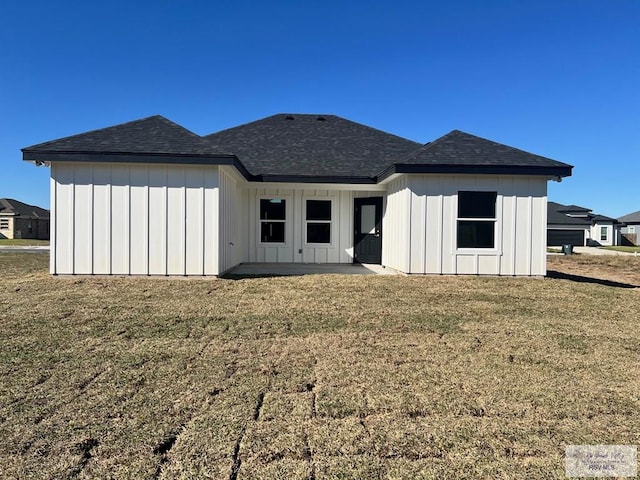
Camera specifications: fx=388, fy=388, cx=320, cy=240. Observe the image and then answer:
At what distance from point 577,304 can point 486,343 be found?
3.52m

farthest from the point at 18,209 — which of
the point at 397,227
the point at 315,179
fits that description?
the point at 397,227

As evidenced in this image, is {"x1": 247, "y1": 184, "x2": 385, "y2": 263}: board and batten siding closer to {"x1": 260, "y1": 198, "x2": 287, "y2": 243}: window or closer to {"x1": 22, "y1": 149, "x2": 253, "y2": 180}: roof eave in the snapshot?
{"x1": 260, "y1": 198, "x2": 287, "y2": 243}: window

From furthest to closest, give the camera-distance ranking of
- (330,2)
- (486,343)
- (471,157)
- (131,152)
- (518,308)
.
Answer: (330,2) < (471,157) < (131,152) < (518,308) < (486,343)

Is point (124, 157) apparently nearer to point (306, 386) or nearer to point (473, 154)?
point (306, 386)

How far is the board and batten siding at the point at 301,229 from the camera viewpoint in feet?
40.5

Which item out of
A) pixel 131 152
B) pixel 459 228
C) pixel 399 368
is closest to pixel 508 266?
pixel 459 228

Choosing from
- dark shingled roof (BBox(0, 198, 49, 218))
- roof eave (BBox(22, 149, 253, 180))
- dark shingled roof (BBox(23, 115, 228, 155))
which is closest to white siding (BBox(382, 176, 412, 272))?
roof eave (BBox(22, 149, 253, 180))

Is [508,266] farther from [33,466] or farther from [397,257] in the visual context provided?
[33,466]

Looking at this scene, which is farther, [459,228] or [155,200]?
[459,228]

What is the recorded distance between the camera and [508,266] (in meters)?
9.27

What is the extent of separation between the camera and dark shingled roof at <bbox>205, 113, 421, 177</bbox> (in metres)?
11.7

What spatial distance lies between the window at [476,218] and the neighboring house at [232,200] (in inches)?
0.9

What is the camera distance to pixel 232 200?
10.1 metres

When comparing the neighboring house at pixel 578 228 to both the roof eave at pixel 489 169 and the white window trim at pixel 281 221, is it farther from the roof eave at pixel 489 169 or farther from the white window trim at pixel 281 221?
the white window trim at pixel 281 221
